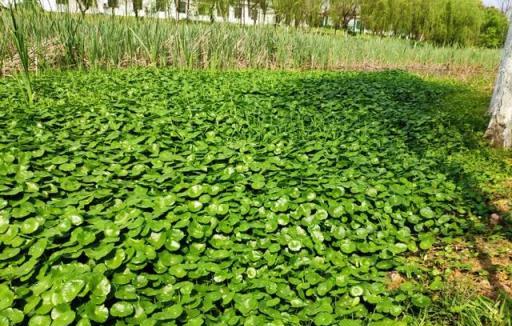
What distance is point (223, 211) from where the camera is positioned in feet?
7.96

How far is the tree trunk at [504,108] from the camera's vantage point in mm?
4219

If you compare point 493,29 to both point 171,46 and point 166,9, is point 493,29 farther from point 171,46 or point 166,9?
point 171,46

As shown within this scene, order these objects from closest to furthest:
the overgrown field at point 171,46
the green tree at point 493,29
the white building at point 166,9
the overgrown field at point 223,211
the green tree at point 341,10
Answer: the overgrown field at point 223,211
the overgrown field at point 171,46
the white building at point 166,9
the green tree at point 341,10
the green tree at point 493,29

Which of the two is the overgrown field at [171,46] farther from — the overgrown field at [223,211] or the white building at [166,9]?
the overgrown field at [223,211]

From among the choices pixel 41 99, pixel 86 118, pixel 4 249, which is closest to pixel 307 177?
pixel 4 249

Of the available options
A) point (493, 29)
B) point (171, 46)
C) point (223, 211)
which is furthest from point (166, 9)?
point (493, 29)

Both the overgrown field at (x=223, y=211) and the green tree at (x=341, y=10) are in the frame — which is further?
the green tree at (x=341, y=10)

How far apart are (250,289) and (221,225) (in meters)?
0.50

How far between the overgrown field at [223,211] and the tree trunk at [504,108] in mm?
248

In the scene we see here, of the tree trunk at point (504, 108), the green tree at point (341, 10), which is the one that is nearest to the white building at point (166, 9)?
the green tree at point (341, 10)

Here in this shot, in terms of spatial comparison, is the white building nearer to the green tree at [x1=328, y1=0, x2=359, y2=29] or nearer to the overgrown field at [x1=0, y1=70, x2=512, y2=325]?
the overgrown field at [x1=0, y1=70, x2=512, y2=325]

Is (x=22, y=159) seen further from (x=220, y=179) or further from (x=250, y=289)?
(x=250, y=289)

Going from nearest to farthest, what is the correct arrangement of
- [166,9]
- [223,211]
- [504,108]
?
[223,211] < [504,108] < [166,9]

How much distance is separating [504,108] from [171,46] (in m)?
6.07
